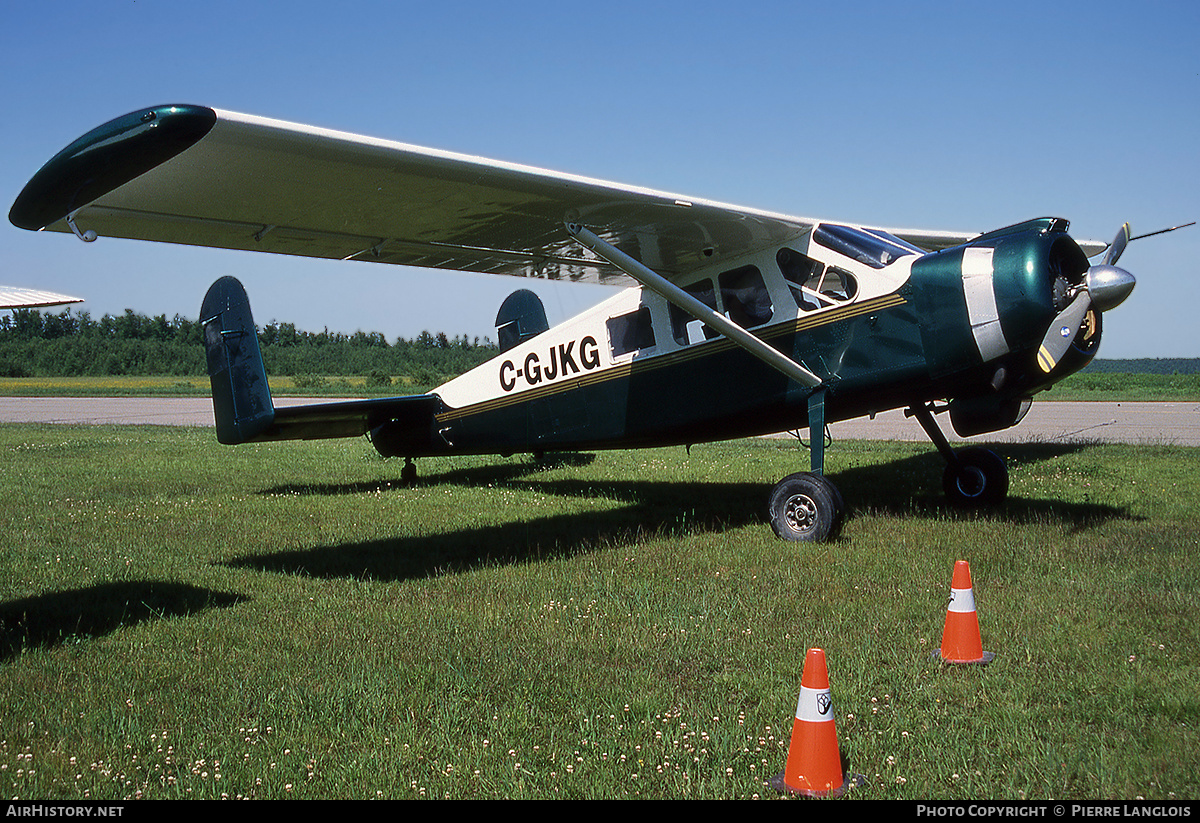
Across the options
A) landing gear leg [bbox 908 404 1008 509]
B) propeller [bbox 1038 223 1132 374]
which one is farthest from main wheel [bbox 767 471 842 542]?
propeller [bbox 1038 223 1132 374]

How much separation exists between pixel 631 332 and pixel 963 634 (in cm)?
538

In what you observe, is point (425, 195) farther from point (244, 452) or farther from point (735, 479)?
point (244, 452)

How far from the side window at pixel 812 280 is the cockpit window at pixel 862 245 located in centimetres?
19

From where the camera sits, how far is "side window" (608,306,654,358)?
8.91 m

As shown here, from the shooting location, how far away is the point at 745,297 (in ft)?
27.3

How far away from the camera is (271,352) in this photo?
7975 centimetres

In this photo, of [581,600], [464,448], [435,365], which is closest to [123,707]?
[581,600]

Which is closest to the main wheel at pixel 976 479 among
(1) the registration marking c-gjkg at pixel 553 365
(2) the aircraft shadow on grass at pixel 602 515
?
(2) the aircraft shadow on grass at pixel 602 515

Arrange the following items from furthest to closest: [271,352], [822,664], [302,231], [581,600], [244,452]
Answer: [271,352] < [244,452] < [302,231] < [581,600] < [822,664]

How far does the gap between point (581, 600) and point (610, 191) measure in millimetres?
3458

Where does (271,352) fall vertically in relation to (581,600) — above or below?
above

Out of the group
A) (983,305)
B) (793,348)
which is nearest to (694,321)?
(793,348)

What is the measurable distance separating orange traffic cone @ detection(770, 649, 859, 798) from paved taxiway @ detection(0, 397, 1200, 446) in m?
14.7

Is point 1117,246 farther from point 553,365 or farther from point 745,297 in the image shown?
point 553,365
